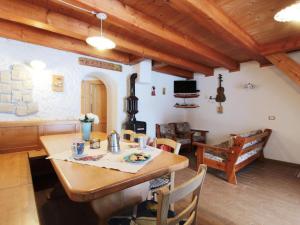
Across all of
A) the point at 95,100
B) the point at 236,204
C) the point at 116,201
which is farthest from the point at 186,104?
the point at 116,201

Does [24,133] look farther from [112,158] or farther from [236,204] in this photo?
[236,204]

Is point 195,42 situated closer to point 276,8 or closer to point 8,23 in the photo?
point 276,8

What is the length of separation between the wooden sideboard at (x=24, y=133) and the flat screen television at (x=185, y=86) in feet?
12.4

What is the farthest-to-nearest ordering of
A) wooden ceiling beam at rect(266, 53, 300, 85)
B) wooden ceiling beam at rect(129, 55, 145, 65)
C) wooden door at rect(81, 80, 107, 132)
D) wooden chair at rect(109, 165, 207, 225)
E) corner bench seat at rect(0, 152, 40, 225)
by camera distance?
wooden door at rect(81, 80, 107, 132)
wooden ceiling beam at rect(129, 55, 145, 65)
wooden ceiling beam at rect(266, 53, 300, 85)
corner bench seat at rect(0, 152, 40, 225)
wooden chair at rect(109, 165, 207, 225)

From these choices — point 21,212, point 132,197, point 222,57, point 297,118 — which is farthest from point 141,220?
point 297,118

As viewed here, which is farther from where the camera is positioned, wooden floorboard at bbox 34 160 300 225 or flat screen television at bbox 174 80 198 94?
flat screen television at bbox 174 80 198 94

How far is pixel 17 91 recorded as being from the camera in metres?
2.95

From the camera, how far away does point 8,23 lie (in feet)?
8.72

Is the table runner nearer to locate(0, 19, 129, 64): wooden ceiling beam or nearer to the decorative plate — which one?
the decorative plate

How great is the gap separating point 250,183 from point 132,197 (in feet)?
7.58

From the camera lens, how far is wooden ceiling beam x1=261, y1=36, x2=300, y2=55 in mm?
3010

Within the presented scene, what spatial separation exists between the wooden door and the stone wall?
172 cm

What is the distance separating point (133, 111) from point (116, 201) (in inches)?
113

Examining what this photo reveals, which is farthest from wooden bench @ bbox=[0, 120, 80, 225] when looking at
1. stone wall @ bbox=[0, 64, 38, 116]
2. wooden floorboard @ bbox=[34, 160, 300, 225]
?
wooden floorboard @ bbox=[34, 160, 300, 225]
